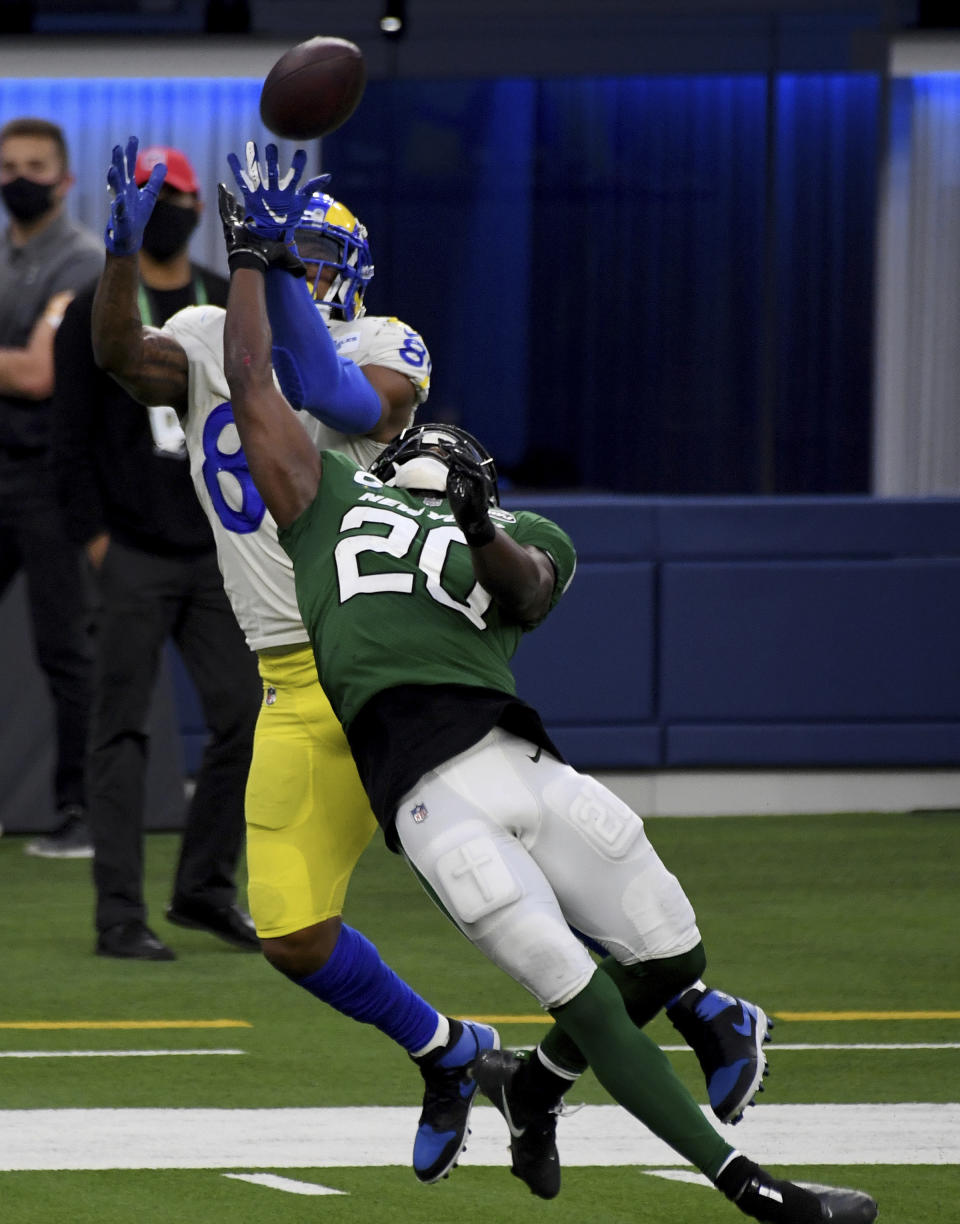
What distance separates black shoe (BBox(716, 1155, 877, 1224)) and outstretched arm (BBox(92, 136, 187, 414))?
2200 mm

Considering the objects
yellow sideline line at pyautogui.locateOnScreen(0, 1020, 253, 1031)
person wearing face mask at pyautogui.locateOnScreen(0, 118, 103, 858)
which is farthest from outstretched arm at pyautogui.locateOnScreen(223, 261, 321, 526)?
person wearing face mask at pyautogui.locateOnScreen(0, 118, 103, 858)

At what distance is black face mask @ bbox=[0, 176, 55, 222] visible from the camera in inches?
315

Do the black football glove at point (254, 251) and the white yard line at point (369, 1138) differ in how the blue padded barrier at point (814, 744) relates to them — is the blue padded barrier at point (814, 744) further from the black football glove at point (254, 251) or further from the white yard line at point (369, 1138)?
the black football glove at point (254, 251)

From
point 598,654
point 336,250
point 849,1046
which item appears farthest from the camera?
→ point 598,654

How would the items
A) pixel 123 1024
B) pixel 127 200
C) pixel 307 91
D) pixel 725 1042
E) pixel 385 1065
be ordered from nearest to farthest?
pixel 725 1042 → pixel 307 91 → pixel 127 200 → pixel 385 1065 → pixel 123 1024

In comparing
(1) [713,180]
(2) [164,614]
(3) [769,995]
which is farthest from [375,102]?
(3) [769,995]

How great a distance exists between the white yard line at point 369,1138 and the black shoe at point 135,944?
1568 mm

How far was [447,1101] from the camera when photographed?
13.5 feet

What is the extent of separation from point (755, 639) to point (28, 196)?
11.1ft

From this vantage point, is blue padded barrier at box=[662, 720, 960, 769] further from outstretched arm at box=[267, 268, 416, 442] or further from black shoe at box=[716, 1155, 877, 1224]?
black shoe at box=[716, 1155, 877, 1224]

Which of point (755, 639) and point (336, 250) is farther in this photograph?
point (755, 639)

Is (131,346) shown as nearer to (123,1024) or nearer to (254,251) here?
(254,251)

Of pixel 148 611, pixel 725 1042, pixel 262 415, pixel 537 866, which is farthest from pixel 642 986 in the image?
pixel 148 611

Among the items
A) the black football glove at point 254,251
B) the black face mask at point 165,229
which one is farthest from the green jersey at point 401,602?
the black face mask at point 165,229
